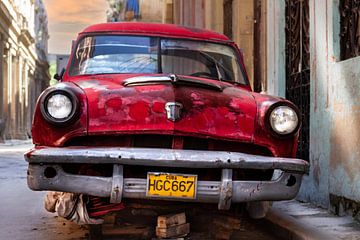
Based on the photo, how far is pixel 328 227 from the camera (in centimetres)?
502

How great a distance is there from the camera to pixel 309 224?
5.14 metres

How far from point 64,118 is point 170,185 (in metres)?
0.91

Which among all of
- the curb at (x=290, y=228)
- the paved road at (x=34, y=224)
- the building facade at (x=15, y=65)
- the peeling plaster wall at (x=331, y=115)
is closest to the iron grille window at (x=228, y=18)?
the peeling plaster wall at (x=331, y=115)

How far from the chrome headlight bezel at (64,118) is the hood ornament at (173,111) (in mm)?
660

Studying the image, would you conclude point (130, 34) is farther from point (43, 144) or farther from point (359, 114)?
point (359, 114)

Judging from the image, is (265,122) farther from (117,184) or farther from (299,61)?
(299,61)

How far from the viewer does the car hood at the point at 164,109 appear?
13.1 ft

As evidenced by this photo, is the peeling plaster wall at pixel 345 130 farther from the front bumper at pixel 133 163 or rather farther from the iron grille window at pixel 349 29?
the front bumper at pixel 133 163

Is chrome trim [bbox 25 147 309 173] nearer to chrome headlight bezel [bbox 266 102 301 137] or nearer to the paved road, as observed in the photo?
chrome headlight bezel [bbox 266 102 301 137]

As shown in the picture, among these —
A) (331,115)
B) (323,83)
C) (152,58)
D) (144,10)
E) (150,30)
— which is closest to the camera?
(152,58)

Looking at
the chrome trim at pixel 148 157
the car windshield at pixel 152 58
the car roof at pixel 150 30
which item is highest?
the car roof at pixel 150 30

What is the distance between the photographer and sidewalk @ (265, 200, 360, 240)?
4680 millimetres

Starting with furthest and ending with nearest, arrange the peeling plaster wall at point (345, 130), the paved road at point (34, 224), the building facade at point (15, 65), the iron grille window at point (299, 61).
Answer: the building facade at point (15, 65) → the iron grille window at point (299, 61) → the peeling plaster wall at point (345, 130) → the paved road at point (34, 224)

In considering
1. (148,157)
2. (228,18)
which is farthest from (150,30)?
(228,18)
